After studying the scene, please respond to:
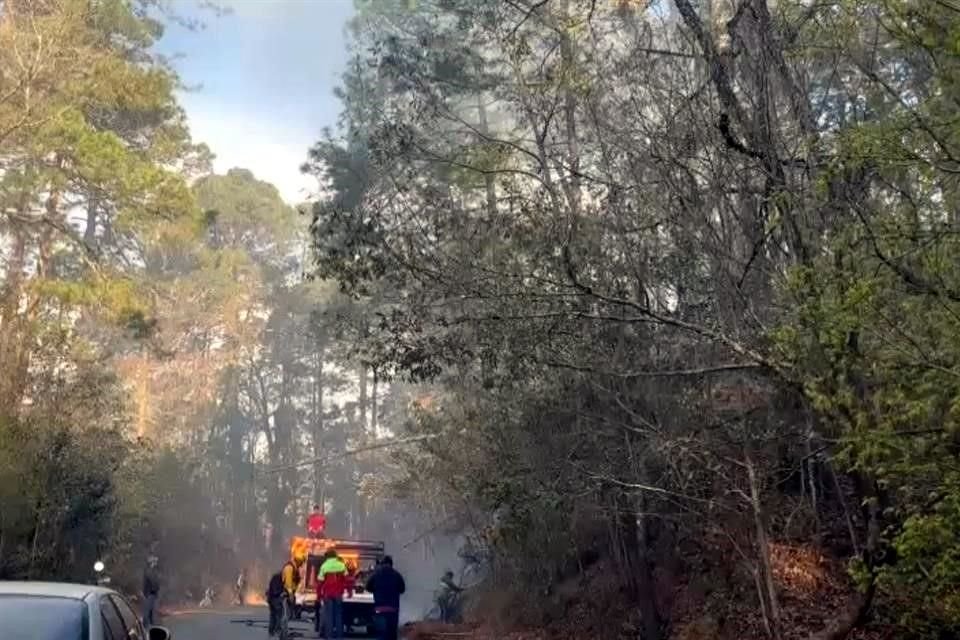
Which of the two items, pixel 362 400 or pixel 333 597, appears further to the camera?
pixel 362 400

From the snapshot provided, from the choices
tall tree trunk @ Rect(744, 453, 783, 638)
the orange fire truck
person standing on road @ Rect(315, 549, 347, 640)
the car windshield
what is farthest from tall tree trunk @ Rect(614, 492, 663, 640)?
the car windshield

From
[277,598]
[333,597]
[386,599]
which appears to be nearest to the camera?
[386,599]

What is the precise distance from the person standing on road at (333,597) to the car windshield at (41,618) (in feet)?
42.7

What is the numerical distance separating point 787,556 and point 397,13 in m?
23.5

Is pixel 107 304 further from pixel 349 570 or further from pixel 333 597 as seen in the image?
pixel 333 597

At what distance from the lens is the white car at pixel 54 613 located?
627 cm

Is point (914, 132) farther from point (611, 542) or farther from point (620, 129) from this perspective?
point (611, 542)

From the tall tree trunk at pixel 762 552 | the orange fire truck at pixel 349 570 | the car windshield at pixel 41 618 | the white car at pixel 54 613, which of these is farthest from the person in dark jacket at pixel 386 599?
the car windshield at pixel 41 618

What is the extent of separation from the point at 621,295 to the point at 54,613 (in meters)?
7.47

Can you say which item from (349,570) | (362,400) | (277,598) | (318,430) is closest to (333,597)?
(277,598)

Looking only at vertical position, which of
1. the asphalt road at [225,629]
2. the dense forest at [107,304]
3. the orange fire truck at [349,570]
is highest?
the dense forest at [107,304]

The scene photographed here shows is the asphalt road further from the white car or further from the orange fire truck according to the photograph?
the white car

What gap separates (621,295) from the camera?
1244 centimetres

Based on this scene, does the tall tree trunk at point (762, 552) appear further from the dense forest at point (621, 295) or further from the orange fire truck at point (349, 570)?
the orange fire truck at point (349, 570)
